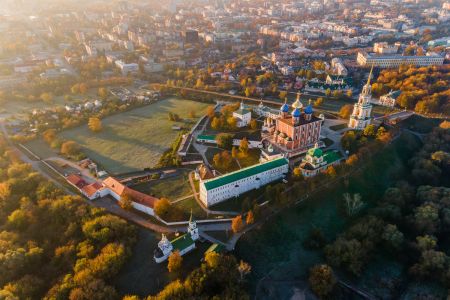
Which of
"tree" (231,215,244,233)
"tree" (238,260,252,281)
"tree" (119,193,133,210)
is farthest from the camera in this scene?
"tree" (119,193,133,210)

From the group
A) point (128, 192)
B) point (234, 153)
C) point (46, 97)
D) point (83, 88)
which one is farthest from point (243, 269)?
point (83, 88)

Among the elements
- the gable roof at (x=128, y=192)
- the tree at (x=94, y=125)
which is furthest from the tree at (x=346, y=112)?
the tree at (x=94, y=125)

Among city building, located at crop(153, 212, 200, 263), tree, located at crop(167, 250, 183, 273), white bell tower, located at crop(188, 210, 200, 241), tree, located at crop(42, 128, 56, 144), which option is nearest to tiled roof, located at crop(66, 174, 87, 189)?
tree, located at crop(42, 128, 56, 144)

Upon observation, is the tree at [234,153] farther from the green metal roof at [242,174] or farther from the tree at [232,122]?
the tree at [232,122]

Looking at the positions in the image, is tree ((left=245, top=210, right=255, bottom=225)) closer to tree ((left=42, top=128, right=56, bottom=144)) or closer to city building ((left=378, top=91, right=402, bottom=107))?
tree ((left=42, top=128, right=56, bottom=144))

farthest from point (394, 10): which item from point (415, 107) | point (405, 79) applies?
point (415, 107)

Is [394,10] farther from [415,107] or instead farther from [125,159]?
[125,159]

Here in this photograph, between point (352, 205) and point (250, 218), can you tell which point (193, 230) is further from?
point (352, 205)
